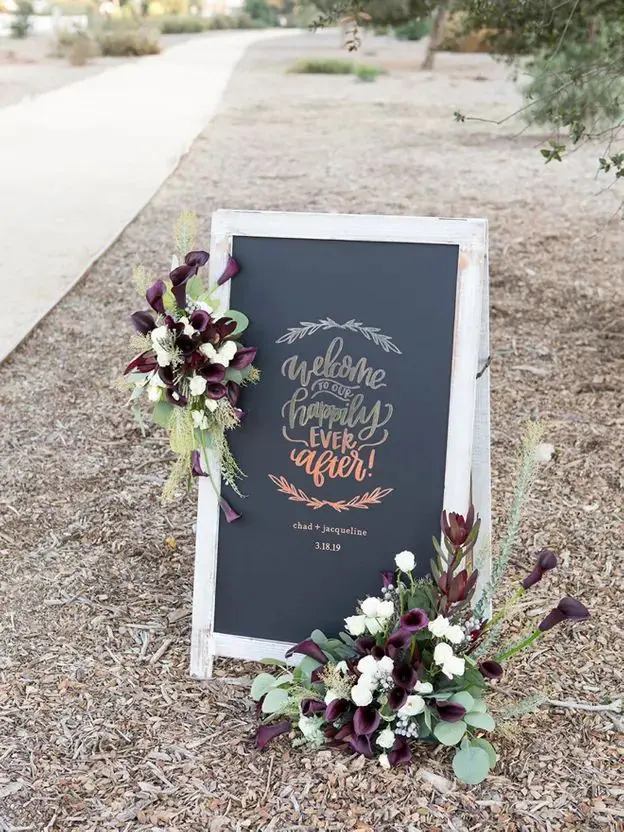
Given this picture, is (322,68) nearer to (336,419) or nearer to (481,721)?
(336,419)

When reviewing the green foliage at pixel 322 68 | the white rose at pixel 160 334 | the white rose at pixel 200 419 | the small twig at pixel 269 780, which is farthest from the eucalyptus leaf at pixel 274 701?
the green foliage at pixel 322 68

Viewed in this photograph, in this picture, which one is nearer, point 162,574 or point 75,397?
point 162,574

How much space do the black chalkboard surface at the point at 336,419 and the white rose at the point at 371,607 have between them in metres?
0.19

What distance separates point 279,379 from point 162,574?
3.24 feet

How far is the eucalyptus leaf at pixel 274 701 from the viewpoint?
2496 mm

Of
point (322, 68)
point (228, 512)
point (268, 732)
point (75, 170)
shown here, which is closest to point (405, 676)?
point (268, 732)

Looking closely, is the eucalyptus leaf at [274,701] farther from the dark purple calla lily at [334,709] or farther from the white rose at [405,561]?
the white rose at [405,561]

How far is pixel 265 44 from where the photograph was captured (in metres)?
37.7

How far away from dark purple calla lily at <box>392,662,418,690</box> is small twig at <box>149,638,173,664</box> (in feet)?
2.65

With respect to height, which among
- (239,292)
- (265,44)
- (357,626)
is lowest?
(265,44)

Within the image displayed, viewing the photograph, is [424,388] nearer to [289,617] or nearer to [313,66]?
[289,617]

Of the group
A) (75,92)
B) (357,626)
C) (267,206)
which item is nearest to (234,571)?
(357,626)

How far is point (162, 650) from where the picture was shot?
2871 millimetres

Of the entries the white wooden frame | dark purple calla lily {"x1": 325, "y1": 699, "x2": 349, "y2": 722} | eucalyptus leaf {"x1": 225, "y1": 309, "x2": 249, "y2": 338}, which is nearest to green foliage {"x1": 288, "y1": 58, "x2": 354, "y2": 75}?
the white wooden frame
